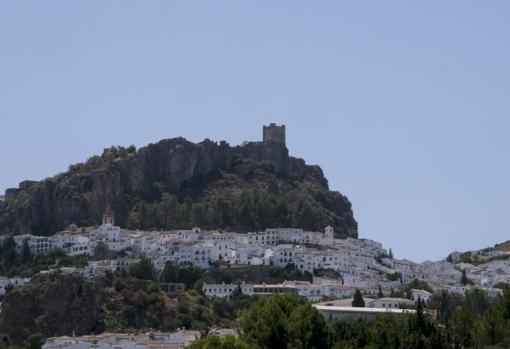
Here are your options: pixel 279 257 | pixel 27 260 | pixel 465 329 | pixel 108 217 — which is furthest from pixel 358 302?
pixel 108 217

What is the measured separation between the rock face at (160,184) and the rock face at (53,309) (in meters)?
26.2

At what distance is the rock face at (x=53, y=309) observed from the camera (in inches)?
3826

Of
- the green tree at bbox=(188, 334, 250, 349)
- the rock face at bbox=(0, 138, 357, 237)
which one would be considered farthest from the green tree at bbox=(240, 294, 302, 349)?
the rock face at bbox=(0, 138, 357, 237)

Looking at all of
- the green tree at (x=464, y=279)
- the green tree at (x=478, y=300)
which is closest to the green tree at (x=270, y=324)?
the green tree at (x=478, y=300)

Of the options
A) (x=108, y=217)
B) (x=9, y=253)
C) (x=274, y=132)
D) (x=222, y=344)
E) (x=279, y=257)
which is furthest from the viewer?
(x=274, y=132)

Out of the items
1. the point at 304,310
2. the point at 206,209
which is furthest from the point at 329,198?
the point at 304,310

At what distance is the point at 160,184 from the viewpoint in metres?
131

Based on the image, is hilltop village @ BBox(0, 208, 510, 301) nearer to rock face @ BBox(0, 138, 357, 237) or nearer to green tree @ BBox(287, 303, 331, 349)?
rock face @ BBox(0, 138, 357, 237)

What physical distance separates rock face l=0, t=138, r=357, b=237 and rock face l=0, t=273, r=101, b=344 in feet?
85.8

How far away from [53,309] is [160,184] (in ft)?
111

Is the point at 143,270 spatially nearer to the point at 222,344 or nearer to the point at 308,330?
the point at 222,344

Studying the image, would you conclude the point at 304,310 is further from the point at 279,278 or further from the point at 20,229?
the point at 20,229

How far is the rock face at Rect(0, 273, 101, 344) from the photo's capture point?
97188 millimetres

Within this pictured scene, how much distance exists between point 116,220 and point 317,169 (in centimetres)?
2758
